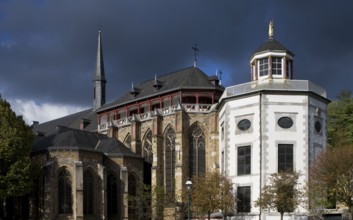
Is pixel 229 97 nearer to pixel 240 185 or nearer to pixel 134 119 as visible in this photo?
pixel 240 185

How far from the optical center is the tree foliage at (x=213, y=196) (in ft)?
172

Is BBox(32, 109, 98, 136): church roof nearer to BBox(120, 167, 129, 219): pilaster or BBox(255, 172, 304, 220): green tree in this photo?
BBox(120, 167, 129, 219): pilaster

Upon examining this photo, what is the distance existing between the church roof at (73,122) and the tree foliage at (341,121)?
110 ft

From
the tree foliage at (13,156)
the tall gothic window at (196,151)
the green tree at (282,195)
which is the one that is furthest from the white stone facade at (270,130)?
the tree foliage at (13,156)

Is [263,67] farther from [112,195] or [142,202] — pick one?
[112,195]

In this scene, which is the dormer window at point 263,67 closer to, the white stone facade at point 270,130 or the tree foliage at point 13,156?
the white stone facade at point 270,130

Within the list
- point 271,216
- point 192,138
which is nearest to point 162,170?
point 192,138

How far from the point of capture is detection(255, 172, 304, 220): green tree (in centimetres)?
4903

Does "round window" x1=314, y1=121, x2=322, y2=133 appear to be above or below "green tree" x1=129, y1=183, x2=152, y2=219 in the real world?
above

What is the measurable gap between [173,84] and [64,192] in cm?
1953

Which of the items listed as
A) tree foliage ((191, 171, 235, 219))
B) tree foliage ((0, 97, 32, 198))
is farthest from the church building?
tree foliage ((0, 97, 32, 198))

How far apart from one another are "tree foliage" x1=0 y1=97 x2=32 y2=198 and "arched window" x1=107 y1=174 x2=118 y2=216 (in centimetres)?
930

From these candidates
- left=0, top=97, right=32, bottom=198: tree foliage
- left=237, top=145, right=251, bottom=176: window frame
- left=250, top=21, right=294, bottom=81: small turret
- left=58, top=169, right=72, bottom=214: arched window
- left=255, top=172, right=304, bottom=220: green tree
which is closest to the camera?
left=255, top=172, right=304, bottom=220: green tree

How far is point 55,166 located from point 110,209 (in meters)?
7.55
